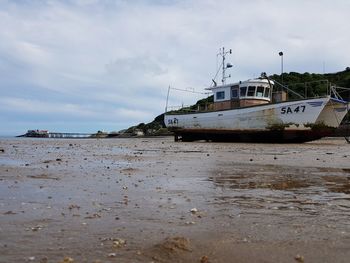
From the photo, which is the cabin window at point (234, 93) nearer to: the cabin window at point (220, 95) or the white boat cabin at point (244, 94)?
the white boat cabin at point (244, 94)

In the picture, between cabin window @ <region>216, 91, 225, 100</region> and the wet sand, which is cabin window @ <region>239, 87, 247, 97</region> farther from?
the wet sand

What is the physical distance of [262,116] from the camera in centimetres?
3136

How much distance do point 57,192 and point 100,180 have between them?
1.58 meters

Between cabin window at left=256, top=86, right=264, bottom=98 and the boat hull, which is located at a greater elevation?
cabin window at left=256, top=86, right=264, bottom=98

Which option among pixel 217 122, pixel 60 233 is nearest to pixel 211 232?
pixel 60 233

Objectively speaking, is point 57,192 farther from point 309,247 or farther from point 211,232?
point 309,247

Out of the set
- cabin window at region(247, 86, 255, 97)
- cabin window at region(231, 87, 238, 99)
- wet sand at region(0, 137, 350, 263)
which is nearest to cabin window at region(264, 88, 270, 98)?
cabin window at region(247, 86, 255, 97)

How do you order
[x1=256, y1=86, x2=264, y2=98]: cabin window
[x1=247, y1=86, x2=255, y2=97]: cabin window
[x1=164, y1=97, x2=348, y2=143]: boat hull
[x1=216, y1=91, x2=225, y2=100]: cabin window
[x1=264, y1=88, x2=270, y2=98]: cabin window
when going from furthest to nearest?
[x1=216, y1=91, x2=225, y2=100]: cabin window < [x1=264, y1=88, x2=270, y2=98]: cabin window < [x1=256, y1=86, x2=264, y2=98]: cabin window < [x1=247, y1=86, x2=255, y2=97]: cabin window < [x1=164, y1=97, x2=348, y2=143]: boat hull

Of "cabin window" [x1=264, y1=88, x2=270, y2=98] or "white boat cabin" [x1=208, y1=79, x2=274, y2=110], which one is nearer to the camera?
"white boat cabin" [x1=208, y1=79, x2=274, y2=110]

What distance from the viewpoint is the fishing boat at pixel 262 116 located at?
29688 millimetres

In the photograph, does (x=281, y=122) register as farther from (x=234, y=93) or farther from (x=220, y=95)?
(x=220, y=95)

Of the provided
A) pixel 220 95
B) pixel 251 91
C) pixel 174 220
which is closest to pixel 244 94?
pixel 251 91

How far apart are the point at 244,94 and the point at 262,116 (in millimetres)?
3461

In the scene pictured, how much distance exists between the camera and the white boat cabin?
112ft
